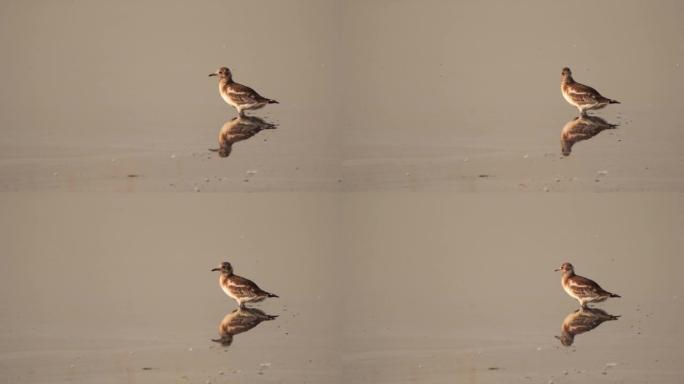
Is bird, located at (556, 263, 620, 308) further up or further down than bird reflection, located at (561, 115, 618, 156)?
further down

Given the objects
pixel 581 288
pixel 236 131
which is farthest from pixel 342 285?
pixel 581 288

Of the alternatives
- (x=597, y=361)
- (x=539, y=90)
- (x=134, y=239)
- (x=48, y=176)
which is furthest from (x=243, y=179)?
(x=597, y=361)

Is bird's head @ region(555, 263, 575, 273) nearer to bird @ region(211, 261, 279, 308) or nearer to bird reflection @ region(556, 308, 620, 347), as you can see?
bird reflection @ region(556, 308, 620, 347)

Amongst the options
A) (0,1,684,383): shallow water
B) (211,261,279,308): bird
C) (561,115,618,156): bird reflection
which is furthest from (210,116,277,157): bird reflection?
(561,115,618,156): bird reflection

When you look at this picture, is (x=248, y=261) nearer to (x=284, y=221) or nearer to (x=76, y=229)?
(x=284, y=221)

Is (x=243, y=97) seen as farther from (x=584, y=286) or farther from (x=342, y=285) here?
(x=584, y=286)

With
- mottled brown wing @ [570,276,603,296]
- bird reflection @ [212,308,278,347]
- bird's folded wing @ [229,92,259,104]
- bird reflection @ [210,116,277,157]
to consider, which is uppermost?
bird's folded wing @ [229,92,259,104]

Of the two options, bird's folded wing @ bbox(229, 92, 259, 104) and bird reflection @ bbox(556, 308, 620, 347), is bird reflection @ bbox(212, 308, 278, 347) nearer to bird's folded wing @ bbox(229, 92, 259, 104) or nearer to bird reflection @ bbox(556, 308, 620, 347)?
bird's folded wing @ bbox(229, 92, 259, 104)
